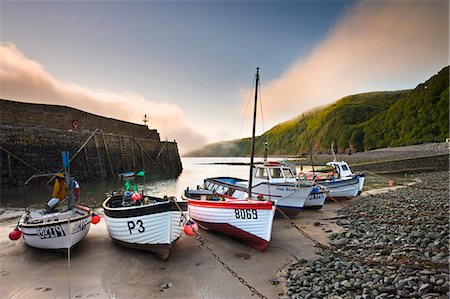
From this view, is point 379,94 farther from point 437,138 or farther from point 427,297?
point 427,297

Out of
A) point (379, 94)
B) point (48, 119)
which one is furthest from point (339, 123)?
point (48, 119)

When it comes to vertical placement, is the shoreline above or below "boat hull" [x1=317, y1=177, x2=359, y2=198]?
below

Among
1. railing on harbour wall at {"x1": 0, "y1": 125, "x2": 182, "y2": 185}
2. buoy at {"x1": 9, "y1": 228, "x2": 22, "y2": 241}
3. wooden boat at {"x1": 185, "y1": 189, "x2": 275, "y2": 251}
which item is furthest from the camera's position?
railing on harbour wall at {"x1": 0, "y1": 125, "x2": 182, "y2": 185}

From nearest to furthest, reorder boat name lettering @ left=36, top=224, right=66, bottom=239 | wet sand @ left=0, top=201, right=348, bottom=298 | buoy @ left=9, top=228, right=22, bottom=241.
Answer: wet sand @ left=0, top=201, right=348, bottom=298
boat name lettering @ left=36, top=224, right=66, bottom=239
buoy @ left=9, top=228, right=22, bottom=241

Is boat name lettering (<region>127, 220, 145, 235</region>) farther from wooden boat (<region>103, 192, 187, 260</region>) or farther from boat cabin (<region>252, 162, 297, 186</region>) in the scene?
boat cabin (<region>252, 162, 297, 186</region>)

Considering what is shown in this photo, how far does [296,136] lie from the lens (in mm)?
193000

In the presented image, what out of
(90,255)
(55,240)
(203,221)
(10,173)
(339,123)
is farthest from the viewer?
(339,123)

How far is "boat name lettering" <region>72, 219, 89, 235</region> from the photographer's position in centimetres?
786

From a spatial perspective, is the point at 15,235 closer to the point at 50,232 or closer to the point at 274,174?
the point at 50,232

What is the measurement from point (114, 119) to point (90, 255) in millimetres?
34460

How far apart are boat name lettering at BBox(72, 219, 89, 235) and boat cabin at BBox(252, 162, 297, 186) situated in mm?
8442

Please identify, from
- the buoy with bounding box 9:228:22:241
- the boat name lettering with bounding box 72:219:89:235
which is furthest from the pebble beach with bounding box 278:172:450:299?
the buoy with bounding box 9:228:22:241

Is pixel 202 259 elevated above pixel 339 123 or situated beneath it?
situated beneath

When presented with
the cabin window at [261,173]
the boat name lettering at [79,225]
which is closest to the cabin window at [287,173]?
the cabin window at [261,173]
